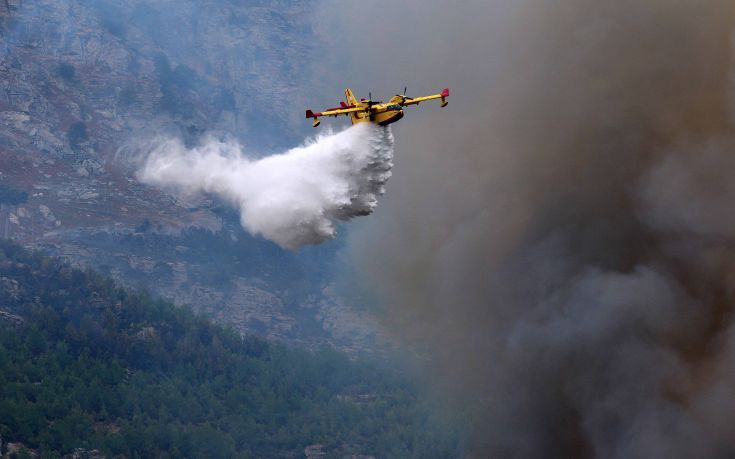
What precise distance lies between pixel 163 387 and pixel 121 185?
4669cm

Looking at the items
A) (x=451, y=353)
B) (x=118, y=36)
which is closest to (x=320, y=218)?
(x=451, y=353)

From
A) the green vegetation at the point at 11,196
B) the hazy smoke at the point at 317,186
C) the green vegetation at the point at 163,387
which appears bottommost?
the hazy smoke at the point at 317,186

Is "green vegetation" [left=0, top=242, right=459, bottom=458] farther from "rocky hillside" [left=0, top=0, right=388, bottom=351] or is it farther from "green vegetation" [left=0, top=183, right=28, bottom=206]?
"green vegetation" [left=0, top=183, right=28, bottom=206]

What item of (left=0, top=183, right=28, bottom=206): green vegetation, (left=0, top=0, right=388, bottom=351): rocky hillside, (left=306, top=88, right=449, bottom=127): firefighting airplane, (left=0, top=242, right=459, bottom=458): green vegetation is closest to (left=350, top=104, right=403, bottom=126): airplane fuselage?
(left=306, top=88, right=449, bottom=127): firefighting airplane

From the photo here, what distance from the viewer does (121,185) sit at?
170 meters

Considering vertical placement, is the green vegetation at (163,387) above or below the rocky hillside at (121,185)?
below

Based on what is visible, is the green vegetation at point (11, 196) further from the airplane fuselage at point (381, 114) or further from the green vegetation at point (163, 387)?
the airplane fuselage at point (381, 114)

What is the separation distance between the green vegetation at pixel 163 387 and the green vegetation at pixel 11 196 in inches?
668

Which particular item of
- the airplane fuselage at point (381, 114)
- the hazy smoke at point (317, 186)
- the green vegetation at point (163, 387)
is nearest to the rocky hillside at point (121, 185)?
the green vegetation at point (163, 387)

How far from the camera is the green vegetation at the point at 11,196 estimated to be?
155125mm

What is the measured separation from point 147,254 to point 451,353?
93.8 metres

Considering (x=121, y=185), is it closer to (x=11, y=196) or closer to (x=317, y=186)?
(x=11, y=196)

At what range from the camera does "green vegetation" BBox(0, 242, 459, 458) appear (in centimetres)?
10981

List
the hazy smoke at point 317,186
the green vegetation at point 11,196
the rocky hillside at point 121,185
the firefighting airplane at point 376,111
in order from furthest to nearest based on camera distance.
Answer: the rocky hillside at point 121,185 < the green vegetation at point 11,196 < the hazy smoke at point 317,186 < the firefighting airplane at point 376,111
